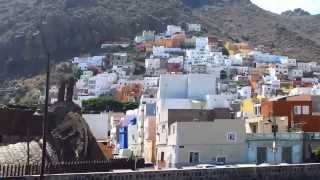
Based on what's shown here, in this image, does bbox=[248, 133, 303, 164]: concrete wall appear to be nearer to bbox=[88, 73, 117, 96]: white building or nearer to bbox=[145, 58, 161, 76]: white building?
bbox=[88, 73, 117, 96]: white building

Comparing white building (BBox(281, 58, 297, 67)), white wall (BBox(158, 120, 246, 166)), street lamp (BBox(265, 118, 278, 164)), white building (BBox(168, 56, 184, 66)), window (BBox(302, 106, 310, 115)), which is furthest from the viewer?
white building (BBox(281, 58, 297, 67))

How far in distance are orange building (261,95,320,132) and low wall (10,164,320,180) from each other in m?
14.8

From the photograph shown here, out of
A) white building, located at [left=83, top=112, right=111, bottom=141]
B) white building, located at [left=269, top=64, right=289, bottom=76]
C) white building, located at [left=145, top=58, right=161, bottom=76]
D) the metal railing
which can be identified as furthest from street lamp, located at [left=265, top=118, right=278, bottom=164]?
white building, located at [left=145, top=58, right=161, bottom=76]

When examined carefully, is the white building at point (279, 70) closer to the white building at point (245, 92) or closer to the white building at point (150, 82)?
the white building at point (245, 92)

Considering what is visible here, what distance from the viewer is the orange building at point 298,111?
4703cm

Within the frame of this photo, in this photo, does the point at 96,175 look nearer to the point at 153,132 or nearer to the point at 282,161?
the point at 282,161

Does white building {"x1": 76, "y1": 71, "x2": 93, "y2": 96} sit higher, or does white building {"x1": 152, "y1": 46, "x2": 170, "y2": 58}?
white building {"x1": 152, "y1": 46, "x2": 170, "y2": 58}

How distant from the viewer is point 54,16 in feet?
621

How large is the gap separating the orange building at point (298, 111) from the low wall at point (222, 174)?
14.8 metres

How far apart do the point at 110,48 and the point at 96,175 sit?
16603 centimetres

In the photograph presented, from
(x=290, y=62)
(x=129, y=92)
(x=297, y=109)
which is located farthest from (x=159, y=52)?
(x=297, y=109)

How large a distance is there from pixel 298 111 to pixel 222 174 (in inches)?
773

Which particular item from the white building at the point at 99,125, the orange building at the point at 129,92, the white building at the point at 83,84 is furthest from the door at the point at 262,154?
the white building at the point at 83,84

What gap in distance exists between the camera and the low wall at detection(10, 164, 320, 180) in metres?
26.0
